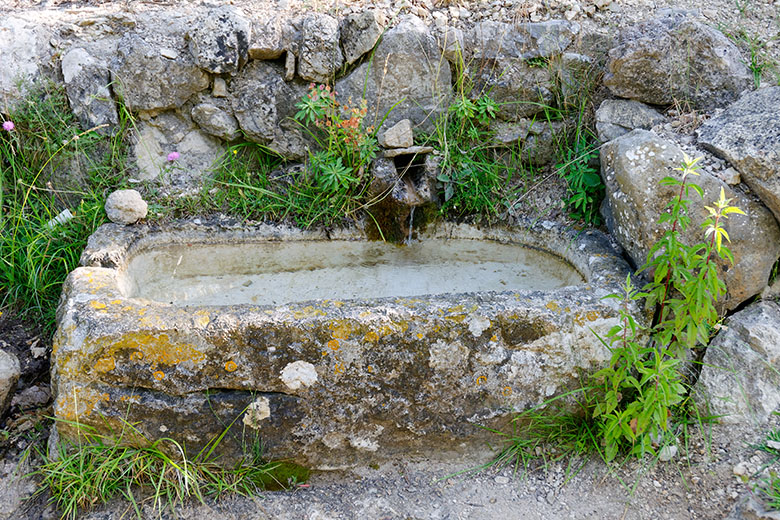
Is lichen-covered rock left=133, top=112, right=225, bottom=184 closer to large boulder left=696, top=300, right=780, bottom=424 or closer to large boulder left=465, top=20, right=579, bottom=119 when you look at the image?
large boulder left=465, top=20, right=579, bottom=119

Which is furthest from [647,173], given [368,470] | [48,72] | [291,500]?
[48,72]

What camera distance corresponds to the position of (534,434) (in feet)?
9.76

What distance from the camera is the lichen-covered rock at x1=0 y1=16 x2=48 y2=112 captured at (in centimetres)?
374

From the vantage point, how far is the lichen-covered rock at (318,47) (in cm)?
374

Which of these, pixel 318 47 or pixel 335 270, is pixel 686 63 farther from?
pixel 335 270

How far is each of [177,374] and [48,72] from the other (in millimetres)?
2334

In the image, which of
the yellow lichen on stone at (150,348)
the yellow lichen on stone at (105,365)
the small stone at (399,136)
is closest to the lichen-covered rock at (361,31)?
the small stone at (399,136)

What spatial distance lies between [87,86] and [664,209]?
3.34 m

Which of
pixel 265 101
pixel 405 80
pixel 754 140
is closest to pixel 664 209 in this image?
pixel 754 140

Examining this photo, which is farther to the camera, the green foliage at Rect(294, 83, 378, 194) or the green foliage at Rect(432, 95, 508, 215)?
the green foliage at Rect(432, 95, 508, 215)

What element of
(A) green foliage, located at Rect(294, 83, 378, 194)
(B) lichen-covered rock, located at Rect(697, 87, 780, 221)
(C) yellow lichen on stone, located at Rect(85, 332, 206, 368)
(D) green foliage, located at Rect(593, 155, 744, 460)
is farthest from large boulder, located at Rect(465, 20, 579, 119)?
(C) yellow lichen on stone, located at Rect(85, 332, 206, 368)

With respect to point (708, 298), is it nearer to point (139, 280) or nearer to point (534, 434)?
point (534, 434)

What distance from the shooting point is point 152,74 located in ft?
12.3

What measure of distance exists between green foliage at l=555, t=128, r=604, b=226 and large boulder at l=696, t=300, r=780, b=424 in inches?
38.2
